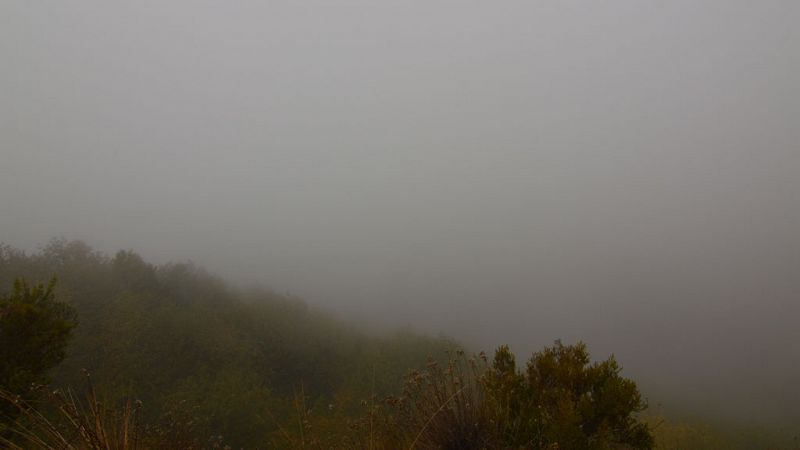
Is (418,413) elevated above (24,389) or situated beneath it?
elevated above

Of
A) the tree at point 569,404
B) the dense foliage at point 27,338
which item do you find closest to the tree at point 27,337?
the dense foliage at point 27,338

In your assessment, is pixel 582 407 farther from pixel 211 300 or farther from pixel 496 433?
pixel 211 300

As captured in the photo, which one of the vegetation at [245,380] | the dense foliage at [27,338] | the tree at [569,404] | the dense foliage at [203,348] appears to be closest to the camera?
the vegetation at [245,380]

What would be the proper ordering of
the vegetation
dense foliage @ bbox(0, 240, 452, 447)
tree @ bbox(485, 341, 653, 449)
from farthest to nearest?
dense foliage @ bbox(0, 240, 452, 447) → tree @ bbox(485, 341, 653, 449) → the vegetation

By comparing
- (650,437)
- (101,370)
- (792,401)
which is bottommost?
(792,401)

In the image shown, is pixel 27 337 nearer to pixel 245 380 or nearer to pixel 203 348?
pixel 245 380

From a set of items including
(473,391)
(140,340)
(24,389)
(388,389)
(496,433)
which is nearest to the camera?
(496,433)

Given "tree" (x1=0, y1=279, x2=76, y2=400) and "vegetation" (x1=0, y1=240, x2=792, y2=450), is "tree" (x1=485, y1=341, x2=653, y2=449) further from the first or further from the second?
"tree" (x1=0, y1=279, x2=76, y2=400)

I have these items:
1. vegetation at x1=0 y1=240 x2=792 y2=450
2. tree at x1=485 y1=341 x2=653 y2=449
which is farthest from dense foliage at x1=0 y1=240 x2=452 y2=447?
tree at x1=485 y1=341 x2=653 y2=449

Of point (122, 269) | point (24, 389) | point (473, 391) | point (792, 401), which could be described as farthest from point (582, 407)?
point (792, 401)

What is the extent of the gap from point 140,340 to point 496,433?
24.0 meters

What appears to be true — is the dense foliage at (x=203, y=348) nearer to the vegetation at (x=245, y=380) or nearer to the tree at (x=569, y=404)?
the vegetation at (x=245, y=380)

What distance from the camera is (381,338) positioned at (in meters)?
41.9

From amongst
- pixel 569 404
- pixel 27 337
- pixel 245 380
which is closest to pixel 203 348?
pixel 245 380
